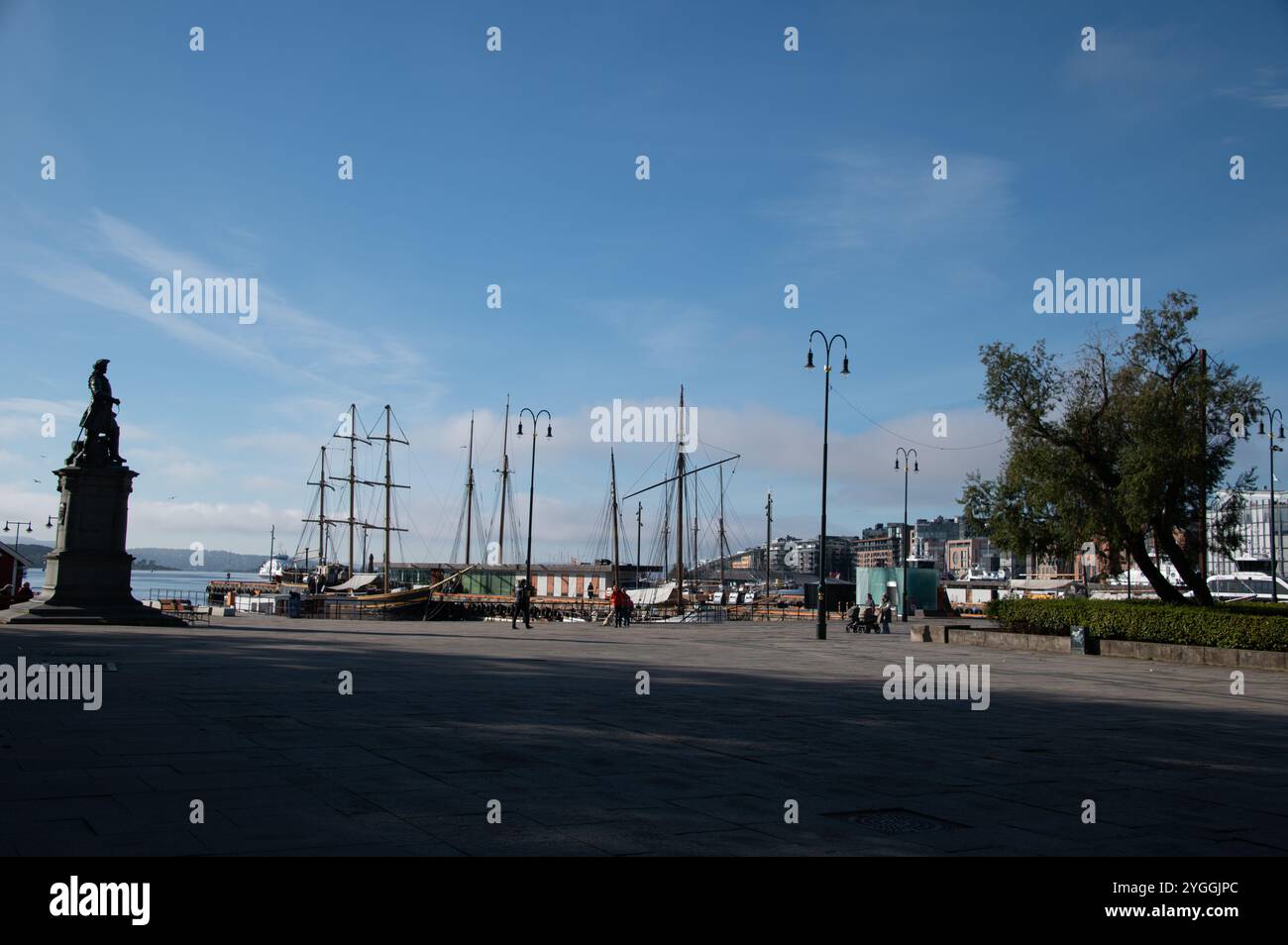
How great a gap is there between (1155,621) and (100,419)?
28.5 m

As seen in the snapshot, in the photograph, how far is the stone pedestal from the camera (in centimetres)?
2675

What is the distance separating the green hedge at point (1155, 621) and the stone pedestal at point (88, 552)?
84.0 feet

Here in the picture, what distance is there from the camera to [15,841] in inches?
215

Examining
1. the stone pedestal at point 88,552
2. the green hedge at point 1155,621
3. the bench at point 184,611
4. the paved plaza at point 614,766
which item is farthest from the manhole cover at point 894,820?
the bench at point 184,611

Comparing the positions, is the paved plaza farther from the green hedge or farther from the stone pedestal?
the stone pedestal

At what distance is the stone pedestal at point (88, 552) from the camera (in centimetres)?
2675

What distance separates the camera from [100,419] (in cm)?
2780

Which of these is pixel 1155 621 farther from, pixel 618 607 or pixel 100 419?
pixel 100 419

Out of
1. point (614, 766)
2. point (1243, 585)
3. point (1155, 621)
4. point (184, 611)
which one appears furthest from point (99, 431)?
point (1243, 585)

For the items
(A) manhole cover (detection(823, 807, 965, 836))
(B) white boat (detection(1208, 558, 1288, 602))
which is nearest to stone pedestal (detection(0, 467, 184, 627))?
(A) manhole cover (detection(823, 807, 965, 836))

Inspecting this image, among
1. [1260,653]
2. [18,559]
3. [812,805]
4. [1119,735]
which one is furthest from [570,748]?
[18,559]

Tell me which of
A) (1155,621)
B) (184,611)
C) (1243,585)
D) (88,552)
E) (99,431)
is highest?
(99,431)

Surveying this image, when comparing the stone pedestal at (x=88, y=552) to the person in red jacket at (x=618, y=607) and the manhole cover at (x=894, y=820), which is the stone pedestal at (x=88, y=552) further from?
the manhole cover at (x=894, y=820)

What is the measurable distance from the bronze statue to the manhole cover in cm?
2645
